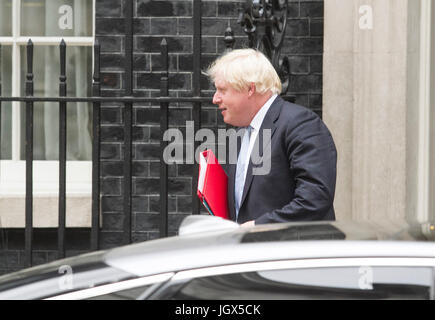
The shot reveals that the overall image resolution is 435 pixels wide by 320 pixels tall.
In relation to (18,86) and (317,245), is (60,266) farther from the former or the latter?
(18,86)

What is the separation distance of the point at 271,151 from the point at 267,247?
4.78 feet

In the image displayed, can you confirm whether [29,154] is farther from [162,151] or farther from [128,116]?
[162,151]

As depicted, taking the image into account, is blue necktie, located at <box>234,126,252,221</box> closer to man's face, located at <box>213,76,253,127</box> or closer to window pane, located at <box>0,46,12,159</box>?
man's face, located at <box>213,76,253,127</box>

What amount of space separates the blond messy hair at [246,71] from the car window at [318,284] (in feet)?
5.46

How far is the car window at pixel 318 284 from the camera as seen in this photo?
6.83ft

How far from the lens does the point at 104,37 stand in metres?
6.71

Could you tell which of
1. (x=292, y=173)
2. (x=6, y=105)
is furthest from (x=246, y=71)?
(x=6, y=105)

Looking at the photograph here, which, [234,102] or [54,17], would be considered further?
[54,17]

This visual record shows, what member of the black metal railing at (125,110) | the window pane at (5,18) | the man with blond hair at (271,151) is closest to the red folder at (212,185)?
the man with blond hair at (271,151)

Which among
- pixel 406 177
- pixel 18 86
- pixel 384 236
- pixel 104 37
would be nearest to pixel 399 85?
pixel 406 177

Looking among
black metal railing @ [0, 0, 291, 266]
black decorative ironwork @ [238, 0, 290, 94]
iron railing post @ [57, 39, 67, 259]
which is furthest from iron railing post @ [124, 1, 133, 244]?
black decorative ironwork @ [238, 0, 290, 94]

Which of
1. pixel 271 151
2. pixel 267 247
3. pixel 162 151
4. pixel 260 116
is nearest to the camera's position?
pixel 267 247

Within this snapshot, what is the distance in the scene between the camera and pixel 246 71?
370cm

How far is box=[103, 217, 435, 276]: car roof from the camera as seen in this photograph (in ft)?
7.08
